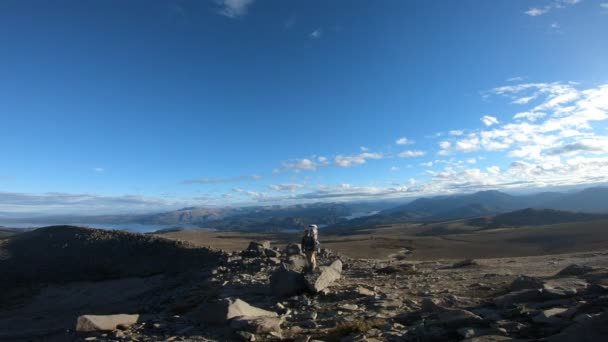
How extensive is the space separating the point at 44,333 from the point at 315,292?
41.8ft

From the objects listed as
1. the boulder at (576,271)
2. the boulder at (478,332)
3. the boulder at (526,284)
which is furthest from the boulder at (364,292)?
the boulder at (576,271)

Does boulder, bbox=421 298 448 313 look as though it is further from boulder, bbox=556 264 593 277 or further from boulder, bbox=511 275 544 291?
boulder, bbox=556 264 593 277

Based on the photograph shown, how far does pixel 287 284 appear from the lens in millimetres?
13453

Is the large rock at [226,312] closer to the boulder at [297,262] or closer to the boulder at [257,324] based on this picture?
the boulder at [257,324]

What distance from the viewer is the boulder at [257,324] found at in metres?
9.48

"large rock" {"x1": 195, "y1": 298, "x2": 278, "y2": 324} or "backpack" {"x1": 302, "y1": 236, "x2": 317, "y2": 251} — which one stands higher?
"backpack" {"x1": 302, "y1": 236, "x2": 317, "y2": 251}

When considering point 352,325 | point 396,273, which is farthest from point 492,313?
point 396,273

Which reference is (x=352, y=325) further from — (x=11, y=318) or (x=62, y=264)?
(x=62, y=264)

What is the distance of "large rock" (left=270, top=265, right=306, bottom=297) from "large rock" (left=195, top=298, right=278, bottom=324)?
2140 mm

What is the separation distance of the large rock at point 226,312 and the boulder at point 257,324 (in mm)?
446

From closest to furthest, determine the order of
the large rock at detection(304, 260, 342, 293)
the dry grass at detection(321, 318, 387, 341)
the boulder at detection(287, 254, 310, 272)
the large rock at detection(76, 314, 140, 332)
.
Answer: the dry grass at detection(321, 318, 387, 341), the large rock at detection(76, 314, 140, 332), the large rock at detection(304, 260, 342, 293), the boulder at detection(287, 254, 310, 272)

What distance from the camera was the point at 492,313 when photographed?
374 inches

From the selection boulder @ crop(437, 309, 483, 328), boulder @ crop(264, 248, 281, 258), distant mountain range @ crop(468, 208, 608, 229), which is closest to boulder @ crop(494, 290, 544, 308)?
boulder @ crop(437, 309, 483, 328)

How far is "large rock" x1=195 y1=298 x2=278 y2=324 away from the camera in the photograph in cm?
1060
